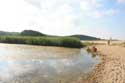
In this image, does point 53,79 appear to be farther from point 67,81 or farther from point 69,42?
point 69,42

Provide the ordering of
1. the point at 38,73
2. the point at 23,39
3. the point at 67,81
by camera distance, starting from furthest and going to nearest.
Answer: the point at 23,39
the point at 38,73
the point at 67,81

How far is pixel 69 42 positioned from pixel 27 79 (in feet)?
131

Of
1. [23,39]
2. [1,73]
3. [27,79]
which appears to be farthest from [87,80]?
[23,39]

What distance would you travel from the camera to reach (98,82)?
628 inches

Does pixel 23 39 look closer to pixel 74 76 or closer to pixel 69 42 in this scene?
pixel 69 42

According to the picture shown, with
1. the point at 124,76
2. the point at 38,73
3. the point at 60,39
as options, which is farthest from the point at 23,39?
Answer: the point at 124,76

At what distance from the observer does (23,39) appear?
6169cm

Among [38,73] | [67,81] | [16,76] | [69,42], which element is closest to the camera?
[67,81]

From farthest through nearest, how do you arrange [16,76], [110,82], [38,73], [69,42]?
[69,42]
[38,73]
[16,76]
[110,82]

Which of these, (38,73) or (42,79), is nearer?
(42,79)

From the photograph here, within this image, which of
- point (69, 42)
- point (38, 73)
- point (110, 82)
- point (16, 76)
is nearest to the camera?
point (110, 82)

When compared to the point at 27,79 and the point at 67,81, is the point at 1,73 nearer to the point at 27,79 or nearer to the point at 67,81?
the point at 27,79

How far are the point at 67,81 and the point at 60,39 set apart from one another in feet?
134

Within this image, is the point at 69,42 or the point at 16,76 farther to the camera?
the point at 69,42
